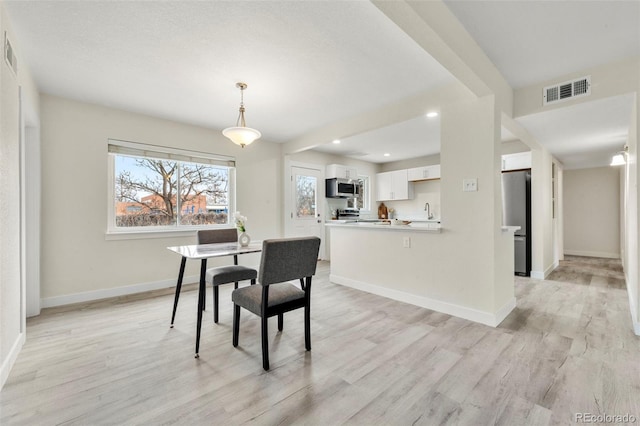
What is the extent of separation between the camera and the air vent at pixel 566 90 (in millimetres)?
2668

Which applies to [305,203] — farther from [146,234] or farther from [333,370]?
[333,370]

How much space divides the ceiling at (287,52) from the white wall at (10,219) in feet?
1.43

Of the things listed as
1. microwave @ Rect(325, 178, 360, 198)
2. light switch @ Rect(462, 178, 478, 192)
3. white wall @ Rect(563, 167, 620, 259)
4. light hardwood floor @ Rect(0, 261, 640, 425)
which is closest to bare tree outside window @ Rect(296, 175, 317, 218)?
microwave @ Rect(325, 178, 360, 198)

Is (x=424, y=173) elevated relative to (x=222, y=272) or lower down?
elevated

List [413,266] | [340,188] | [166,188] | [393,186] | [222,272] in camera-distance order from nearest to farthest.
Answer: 1. [222,272]
2. [413,266]
3. [166,188]
4. [340,188]
5. [393,186]

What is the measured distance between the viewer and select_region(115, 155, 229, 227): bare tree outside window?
3820mm

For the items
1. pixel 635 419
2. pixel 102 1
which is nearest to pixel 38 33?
pixel 102 1

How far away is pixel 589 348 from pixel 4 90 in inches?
179

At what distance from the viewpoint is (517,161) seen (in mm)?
4750

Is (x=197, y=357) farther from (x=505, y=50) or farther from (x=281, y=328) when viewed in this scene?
(x=505, y=50)

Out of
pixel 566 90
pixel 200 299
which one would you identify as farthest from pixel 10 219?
pixel 566 90

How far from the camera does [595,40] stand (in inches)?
87.6

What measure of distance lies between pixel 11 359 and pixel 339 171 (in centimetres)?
523

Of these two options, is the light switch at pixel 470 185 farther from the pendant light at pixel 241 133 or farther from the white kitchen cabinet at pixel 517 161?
the white kitchen cabinet at pixel 517 161
